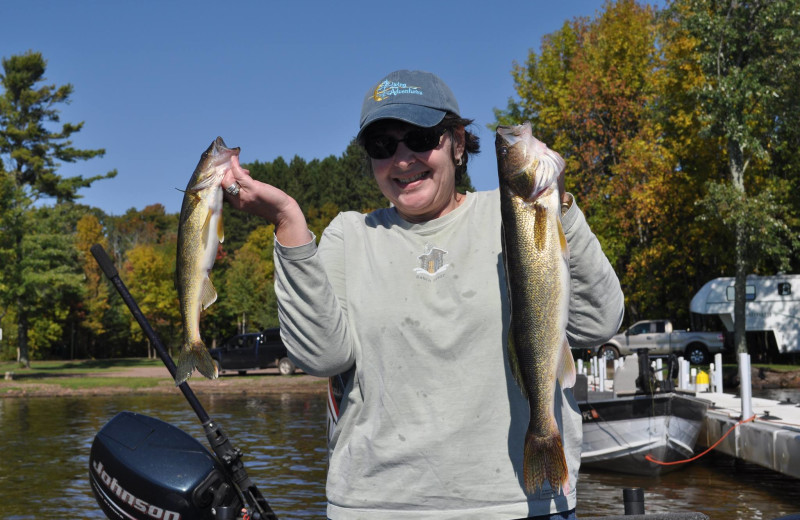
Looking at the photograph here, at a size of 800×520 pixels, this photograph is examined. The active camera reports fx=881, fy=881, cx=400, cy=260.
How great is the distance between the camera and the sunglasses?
2.82m

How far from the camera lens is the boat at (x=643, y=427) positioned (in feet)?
48.2

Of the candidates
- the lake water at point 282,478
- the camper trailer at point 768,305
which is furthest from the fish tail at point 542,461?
the camper trailer at point 768,305

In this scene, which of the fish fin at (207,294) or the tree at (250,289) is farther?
the tree at (250,289)

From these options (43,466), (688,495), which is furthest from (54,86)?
(688,495)

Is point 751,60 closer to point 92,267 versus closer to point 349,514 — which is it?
point 349,514

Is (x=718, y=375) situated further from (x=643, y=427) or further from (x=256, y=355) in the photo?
(x=256, y=355)

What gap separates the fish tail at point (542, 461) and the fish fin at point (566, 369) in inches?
6.3

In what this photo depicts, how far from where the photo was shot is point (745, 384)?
13.9 meters

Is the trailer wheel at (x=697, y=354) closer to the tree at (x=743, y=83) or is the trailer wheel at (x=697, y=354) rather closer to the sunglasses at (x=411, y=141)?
the tree at (x=743, y=83)

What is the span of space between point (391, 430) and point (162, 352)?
3032mm

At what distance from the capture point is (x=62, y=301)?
6047 cm

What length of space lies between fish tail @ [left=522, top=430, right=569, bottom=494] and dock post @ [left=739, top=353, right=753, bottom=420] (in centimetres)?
1151

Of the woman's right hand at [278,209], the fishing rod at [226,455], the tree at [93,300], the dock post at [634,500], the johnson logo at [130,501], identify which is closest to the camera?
the woman's right hand at [278,209]

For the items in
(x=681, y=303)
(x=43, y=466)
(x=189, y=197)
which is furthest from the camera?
(x=681, y=303)
